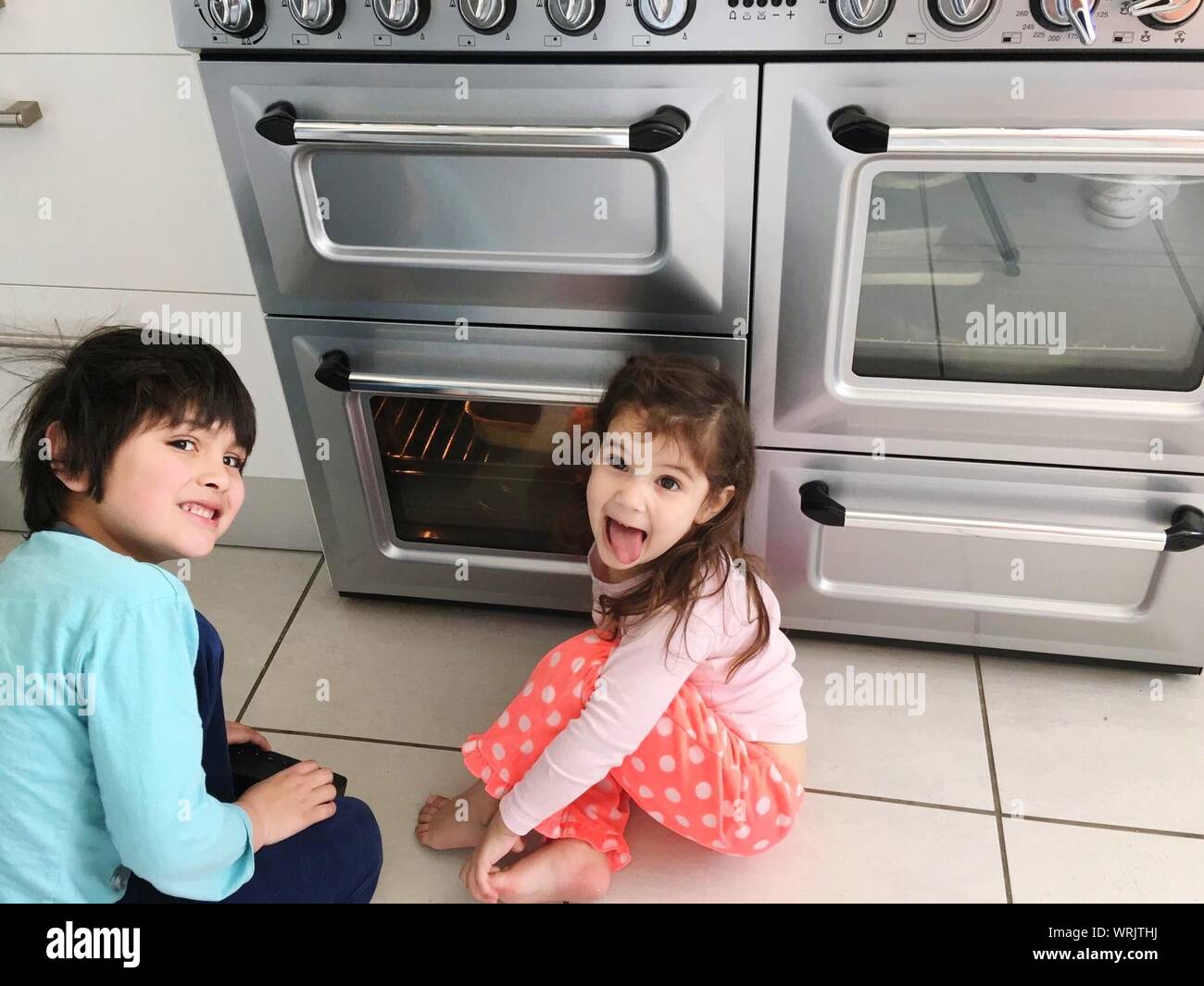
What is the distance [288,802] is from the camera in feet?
3.56

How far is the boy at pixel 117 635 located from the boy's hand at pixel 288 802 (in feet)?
0.21

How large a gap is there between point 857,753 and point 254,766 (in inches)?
28.4

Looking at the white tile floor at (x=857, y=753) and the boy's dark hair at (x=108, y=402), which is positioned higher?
the boy's dark hair at (x=108, y=402)

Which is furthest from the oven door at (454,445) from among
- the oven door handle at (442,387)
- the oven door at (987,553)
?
the oven door at (987,553)

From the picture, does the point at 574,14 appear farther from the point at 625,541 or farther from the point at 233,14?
the point at 625,541

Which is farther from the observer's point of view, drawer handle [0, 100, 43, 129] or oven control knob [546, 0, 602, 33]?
drawer handle [0, 100, 43, 129]

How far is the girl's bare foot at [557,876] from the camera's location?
115 centimetres

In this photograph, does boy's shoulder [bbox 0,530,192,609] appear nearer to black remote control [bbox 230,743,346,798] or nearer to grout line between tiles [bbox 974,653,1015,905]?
black remote control [bbox 230,743,346,798]

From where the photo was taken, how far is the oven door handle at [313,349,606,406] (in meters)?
1.22

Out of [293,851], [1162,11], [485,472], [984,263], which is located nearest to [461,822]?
[293,851]

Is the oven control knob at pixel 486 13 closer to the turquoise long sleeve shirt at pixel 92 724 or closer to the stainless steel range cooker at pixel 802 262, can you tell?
the stainless steel range cooker at pixel 802 262

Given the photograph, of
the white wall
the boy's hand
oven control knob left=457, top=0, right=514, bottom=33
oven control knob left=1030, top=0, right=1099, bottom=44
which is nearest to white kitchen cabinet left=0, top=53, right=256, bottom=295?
the white wall

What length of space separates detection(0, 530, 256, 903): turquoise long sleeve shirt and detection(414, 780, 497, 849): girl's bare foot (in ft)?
1.28
